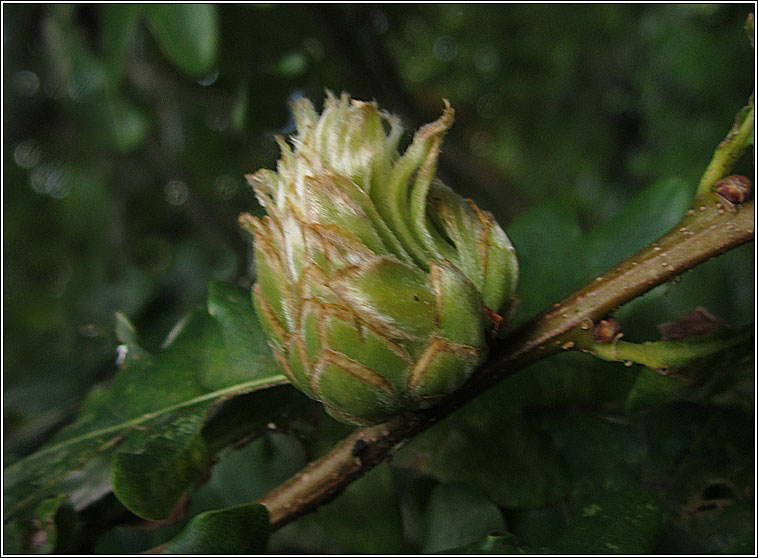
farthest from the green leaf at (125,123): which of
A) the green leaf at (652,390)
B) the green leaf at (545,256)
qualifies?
the green leaf at (652,390)

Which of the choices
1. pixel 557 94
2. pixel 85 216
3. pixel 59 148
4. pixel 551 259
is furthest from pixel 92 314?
pixel 557 94

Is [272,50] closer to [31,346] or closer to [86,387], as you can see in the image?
[86,387]

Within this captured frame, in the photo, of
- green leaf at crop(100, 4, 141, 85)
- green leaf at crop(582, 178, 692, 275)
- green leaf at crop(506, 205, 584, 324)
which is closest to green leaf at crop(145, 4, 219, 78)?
green leaf at crop(100, 4, 141, 85)

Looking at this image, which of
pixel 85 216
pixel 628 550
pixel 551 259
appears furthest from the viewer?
pixel 85 216

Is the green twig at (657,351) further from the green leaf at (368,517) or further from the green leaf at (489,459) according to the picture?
the green leaf at (368,517)

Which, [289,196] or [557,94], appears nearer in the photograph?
[289,196]

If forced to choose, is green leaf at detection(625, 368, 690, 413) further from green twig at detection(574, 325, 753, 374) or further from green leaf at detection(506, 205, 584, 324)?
green leaf at detection(506, 205, 584, 324)

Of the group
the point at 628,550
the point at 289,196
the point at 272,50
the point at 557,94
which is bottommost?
the point at 628,550
